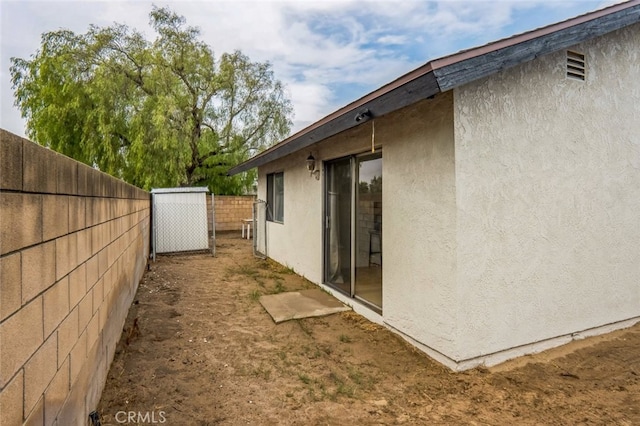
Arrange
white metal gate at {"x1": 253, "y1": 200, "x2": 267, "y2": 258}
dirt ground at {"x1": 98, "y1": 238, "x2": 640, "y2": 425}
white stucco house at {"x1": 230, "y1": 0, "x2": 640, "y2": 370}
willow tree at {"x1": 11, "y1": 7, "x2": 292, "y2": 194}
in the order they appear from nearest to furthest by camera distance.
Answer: dirt ground at {"x1": 98, "y1": 238, "x2": 640, "y2": 425}, white stucco house at {"x1": 230, "y1": 0, "x2": 640, "y2": 370}, white metal gate at {"x1": 253, "y1": 200, "x2": 267, "y2": 258}, willow tree at {"x1": 11, "y1": 7, "x2": 292, "y2": 194}

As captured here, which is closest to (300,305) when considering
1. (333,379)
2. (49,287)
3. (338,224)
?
(338,224)

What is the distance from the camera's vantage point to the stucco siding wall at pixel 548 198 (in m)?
3.22

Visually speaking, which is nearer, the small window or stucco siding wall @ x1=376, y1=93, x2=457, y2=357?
stucco siding wall @ x1=376, y1=93, x2=457, y2=357

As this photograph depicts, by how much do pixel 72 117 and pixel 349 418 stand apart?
50.8 feet

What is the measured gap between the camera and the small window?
27.9 feet

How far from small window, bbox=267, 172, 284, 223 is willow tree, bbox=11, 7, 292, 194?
253 inches

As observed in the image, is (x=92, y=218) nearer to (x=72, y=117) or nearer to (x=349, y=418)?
(x=349, y=418)

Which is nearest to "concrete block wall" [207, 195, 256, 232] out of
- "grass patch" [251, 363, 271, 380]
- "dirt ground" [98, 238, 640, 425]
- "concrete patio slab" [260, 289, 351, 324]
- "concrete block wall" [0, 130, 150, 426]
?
"concrete patio slab" [260, 289, 351, 324]

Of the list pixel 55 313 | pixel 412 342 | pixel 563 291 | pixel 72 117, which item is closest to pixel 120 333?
pixel 55 313

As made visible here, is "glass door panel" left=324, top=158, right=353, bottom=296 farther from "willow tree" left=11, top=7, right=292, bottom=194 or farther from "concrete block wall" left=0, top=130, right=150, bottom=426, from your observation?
"willow tree" left=11, top=7, right=292, bottom=194

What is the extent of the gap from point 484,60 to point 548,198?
5.56 ft

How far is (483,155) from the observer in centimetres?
323

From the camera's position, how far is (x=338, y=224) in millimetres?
5531

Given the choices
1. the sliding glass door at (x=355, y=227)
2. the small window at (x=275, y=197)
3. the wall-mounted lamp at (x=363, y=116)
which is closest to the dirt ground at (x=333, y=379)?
the sliding glass door at (x=355, y=227)
